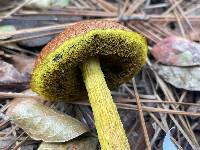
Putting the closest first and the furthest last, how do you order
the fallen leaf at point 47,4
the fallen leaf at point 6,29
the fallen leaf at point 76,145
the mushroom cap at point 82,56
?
the mushroom cap at point 82,56, the fallen leaf at point 76,145, the fallen leaf at point 6,29, the fallen leaf at point 47,4

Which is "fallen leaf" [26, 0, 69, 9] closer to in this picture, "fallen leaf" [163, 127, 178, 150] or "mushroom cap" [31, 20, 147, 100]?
"mushroom cap" [31, 20, 147, 100]

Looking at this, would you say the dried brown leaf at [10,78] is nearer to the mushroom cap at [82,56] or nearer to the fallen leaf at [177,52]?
the mushroom cap at [82,56]

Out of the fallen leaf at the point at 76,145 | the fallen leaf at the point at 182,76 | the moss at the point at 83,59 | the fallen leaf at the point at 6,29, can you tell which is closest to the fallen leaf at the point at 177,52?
the fallen leaf at the point at 182,76

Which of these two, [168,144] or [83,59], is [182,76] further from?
A: [83,59]

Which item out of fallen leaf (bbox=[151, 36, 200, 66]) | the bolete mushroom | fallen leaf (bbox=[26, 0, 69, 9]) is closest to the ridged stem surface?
the bolete mushroom

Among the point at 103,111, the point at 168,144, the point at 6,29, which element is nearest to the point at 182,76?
the point at 168,144
